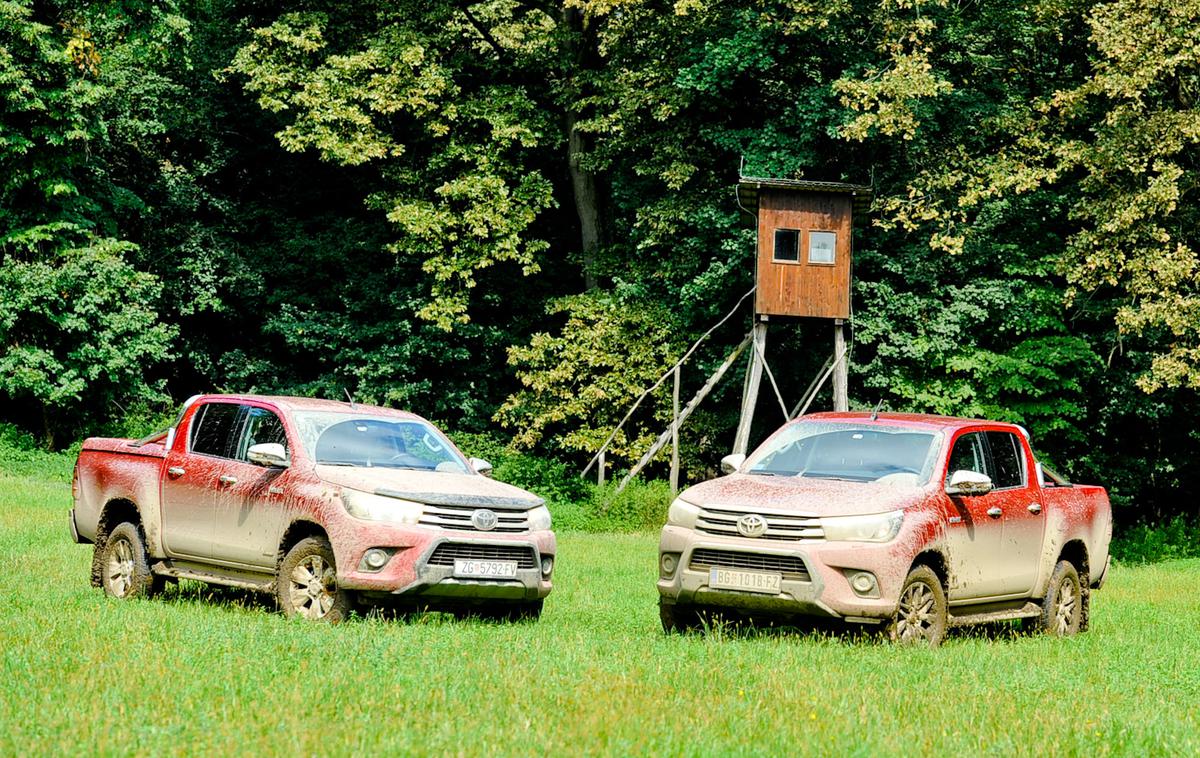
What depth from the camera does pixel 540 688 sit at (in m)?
8.28

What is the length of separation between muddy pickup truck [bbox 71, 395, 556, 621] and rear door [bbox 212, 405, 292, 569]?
0.01 m

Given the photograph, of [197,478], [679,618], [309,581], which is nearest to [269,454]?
[309,581]

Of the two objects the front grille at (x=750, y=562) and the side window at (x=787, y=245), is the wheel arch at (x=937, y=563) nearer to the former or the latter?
the front grille at (x=750, y=562)

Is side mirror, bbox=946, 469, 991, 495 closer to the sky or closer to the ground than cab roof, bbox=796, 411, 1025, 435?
closer to the ground

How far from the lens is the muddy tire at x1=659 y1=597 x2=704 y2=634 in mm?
11961

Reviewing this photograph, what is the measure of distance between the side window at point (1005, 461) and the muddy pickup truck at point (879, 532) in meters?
0.02

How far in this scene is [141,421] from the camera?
37.5 m

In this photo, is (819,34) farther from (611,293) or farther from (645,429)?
(645,429)

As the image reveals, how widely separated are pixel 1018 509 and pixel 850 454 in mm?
1788

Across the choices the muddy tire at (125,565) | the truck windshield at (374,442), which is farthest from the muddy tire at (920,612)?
the muddy tire at (125,565)

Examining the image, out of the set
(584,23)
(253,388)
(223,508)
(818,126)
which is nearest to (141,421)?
(253,388)

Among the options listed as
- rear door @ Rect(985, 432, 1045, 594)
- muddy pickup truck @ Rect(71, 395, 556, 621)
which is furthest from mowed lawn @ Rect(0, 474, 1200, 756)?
rear door @ Rect(985, 432, 1045, 594)

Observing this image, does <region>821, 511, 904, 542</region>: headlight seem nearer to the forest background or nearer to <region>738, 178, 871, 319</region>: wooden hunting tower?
<region>738, 178, 871, 319</region>: wooden hunting tower

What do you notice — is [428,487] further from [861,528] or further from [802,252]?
[802,252]
